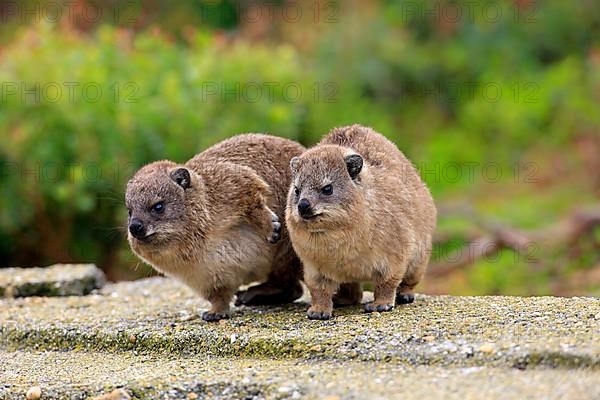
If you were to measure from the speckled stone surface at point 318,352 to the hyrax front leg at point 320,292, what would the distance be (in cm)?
10

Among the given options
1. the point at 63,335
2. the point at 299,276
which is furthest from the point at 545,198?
the point at 63,335

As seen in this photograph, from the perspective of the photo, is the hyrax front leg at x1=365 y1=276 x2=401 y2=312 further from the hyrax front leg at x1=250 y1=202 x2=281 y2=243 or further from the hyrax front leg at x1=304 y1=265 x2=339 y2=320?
the hyrax front leg at x1=250 y1=202 x2=281 y2=243

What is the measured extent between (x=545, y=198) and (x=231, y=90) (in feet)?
17.7

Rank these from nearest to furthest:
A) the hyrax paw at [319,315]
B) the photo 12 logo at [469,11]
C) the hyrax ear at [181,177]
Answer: the hyrax paw at [319,315] < the hyrax ear at [181,177] < the photo 12 logo at [469,11]

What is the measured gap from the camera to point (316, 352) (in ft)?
23.2

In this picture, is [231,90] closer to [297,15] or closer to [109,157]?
[109,157]

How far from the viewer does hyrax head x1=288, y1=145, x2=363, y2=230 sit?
24.7 feet

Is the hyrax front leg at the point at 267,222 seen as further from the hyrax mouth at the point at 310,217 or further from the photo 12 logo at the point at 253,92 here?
the photo 12 logo at the point at 253,92

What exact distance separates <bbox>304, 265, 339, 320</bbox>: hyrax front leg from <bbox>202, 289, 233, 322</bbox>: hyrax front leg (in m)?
0.78

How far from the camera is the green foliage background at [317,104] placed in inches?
536

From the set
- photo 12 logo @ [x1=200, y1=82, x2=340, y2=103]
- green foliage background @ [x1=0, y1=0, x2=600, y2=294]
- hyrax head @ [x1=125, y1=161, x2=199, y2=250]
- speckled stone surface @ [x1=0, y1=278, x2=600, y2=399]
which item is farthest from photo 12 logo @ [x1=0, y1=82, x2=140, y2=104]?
hyrax head @ [x1=125, y1=161, x2=199, y2=250]

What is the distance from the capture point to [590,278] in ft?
41.1

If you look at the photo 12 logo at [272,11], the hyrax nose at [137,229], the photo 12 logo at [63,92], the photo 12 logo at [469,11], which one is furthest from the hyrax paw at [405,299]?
the photo 12 logo at [272,11]

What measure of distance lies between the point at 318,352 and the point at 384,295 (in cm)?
108
